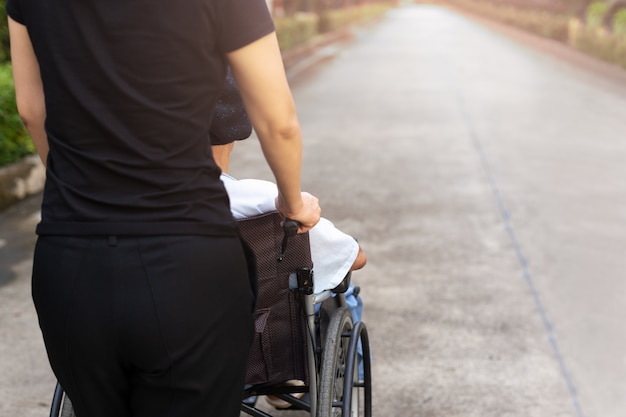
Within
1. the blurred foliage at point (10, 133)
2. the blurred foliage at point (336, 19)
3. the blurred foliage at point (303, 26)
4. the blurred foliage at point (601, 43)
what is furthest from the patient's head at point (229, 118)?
the blurred foliage at point (336, 19)

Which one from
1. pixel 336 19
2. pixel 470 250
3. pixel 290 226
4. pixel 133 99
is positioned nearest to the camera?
pixel 133 99

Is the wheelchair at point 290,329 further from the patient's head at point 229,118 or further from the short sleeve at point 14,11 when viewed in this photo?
the short sleeve at point 14,11

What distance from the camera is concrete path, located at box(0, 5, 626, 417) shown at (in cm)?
378

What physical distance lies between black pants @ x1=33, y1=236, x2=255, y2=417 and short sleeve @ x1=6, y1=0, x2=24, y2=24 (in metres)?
0.40

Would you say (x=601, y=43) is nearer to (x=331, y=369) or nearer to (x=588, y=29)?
(x=588, y=29)

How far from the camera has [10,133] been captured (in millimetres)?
6500

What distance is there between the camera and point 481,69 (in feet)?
60.3

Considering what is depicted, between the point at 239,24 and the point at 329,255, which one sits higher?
the point at 239,24

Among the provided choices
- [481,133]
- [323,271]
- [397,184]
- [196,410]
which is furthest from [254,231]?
[481,133]

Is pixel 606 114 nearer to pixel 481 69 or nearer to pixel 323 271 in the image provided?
pixel 481 69

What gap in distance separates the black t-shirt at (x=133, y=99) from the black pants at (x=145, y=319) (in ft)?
0.16

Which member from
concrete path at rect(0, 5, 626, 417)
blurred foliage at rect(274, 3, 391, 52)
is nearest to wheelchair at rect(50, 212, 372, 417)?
concrete path at rect(0, 5, 626, 417)

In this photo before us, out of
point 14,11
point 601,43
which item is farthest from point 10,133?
point 601,43

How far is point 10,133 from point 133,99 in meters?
5.42
